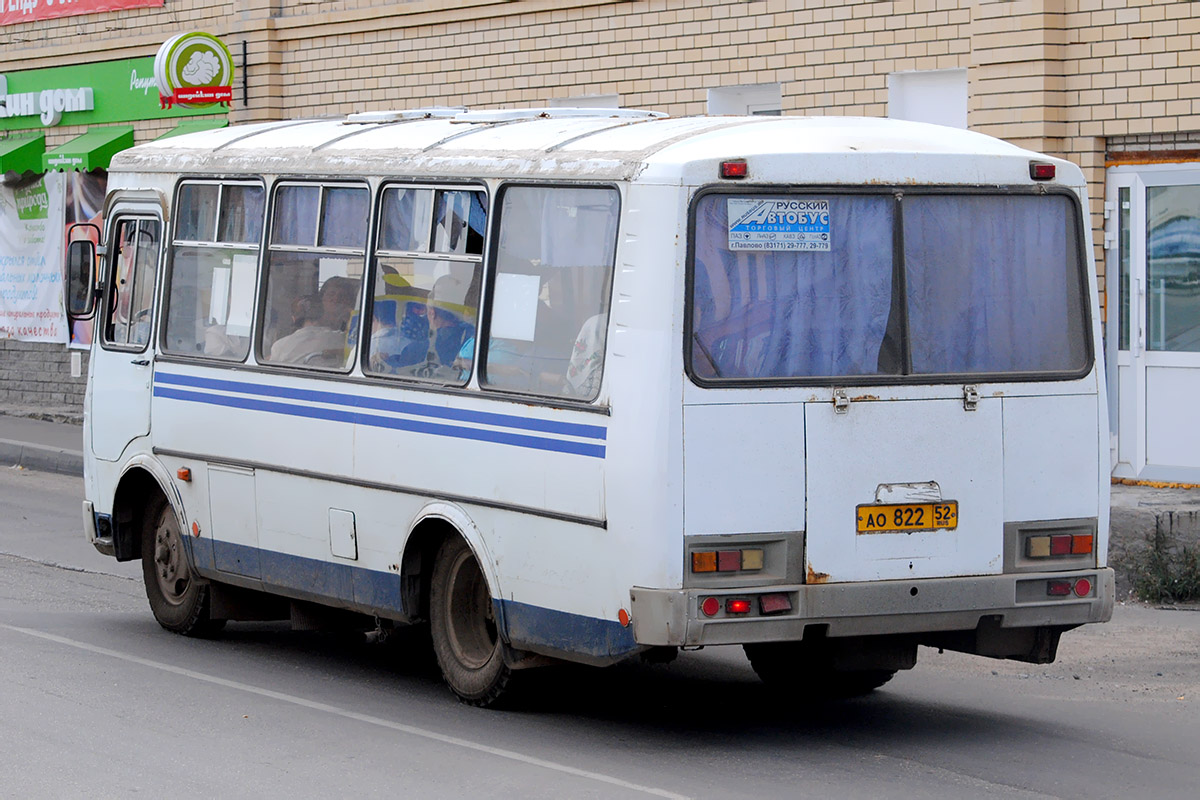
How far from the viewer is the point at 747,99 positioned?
16062 millimetres

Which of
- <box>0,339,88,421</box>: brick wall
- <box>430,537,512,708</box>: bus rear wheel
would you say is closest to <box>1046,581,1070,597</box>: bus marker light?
<box>430,537,512,708</box>: bus rear wheel

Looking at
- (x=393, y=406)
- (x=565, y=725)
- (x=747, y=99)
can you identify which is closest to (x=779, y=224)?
(x=393, y=406)

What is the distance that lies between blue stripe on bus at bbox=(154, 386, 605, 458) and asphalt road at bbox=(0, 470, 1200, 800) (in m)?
1.08

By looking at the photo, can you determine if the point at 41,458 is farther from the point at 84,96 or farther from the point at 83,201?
the point at 84,96

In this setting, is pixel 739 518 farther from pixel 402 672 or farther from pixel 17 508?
pixel 17 508

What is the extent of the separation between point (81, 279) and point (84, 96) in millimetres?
13265

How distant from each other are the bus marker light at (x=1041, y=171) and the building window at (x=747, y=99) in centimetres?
789

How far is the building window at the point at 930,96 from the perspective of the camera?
1430 centimetres

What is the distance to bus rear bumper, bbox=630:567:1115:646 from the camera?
7.11 metres

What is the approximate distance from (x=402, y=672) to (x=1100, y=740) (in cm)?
334

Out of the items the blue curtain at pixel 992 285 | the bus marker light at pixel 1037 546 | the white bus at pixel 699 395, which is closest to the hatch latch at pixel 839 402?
the white bus at pixel 699 395

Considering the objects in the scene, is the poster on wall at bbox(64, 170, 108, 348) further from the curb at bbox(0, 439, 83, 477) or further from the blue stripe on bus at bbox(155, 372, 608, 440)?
the blue stripe on bus at bbox(155, 372, 608, 440)

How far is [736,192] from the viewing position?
24.0 feet

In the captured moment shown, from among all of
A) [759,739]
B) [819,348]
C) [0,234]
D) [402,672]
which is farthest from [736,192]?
[0,234]
